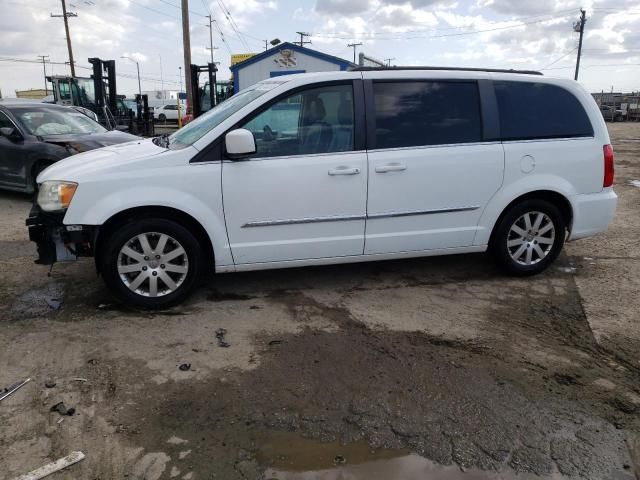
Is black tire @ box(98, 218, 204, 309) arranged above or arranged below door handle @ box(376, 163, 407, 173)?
below

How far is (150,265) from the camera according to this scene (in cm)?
426

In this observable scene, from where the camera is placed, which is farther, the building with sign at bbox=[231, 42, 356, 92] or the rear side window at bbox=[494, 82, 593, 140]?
the building with sign at bbox=[231, 42, 356, 92]

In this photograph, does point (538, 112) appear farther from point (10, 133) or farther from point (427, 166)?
point (10, 133)

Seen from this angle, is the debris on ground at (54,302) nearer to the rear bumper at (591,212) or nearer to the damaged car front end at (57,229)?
the damaged car front end at (57,229)

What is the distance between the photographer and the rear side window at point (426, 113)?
4.52 meters

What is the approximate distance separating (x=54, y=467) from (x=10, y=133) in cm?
718

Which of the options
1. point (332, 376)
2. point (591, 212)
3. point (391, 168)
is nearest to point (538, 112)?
point (591, 212)

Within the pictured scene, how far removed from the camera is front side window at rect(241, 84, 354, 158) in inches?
170

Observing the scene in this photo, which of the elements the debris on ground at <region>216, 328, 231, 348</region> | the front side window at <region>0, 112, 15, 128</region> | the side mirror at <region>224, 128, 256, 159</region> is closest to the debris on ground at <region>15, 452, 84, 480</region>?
the debris on ground at <region>216, 328, 231, 348</region>

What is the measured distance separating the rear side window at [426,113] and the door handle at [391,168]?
176 millimetres

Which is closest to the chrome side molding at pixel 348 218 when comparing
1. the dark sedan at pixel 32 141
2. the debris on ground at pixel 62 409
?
the debris on ground at pixel 62 409

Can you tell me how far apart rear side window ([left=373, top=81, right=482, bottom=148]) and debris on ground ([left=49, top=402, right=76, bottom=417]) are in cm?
295

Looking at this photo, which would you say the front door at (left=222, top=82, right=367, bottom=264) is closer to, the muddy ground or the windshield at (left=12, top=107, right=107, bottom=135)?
the muddy ground

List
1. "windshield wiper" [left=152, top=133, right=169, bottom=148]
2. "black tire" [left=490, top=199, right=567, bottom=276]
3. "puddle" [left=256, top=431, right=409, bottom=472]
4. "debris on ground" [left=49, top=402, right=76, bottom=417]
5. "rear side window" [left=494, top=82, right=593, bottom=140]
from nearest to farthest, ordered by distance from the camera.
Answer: "puddle" [left=256, top=431, right=409, bottom=472], "debris on ground" [left=49, top=402, right=76, bottom=417], "windshield wiper" [left=152, top=133, right=169, bottom=148], "rear side window" [left=494, top=82, right=593, bottom=140], "black tire" [left=490, top=199, right=567, bottom=276]
